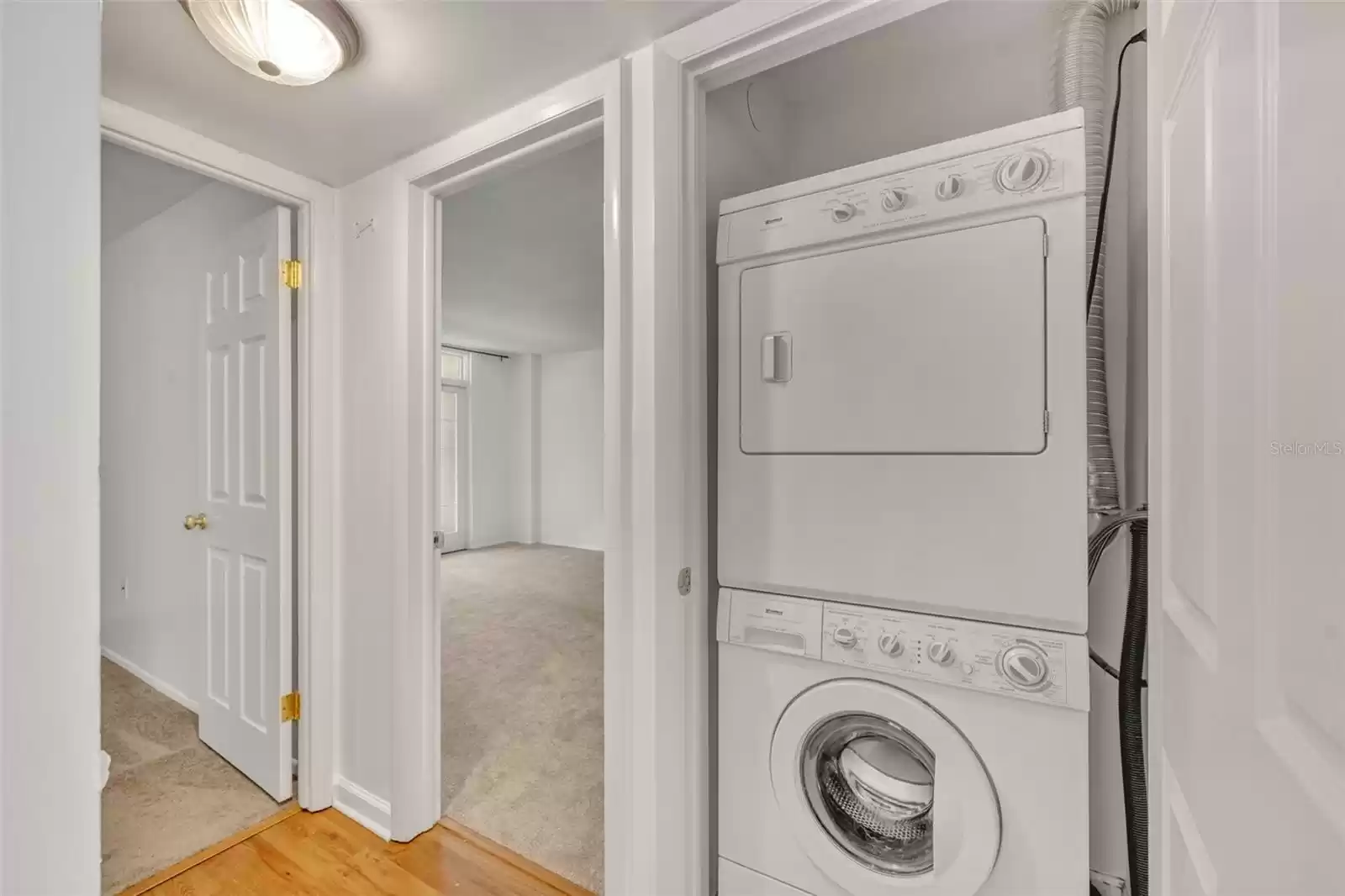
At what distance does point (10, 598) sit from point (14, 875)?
7.3 inches

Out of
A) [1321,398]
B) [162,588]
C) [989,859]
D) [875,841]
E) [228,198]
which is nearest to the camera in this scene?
[1321,398]

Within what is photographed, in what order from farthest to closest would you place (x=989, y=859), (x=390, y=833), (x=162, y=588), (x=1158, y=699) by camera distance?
(x=162, y=588)
(x=390, y=833)
(x=989, y=859)
(x=1158, y=699)

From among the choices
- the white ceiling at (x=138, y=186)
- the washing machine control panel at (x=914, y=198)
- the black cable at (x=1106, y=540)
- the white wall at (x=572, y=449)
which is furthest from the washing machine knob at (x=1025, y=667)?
the white wall at (x=572, y=449)

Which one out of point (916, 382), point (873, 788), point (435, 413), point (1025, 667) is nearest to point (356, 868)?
point (435, 413)

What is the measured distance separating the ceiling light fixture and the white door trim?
43 centimetres

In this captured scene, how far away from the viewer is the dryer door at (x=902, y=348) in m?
1.17

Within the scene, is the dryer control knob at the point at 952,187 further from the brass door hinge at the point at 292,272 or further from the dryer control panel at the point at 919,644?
the brass door hinge at the point at 292,272

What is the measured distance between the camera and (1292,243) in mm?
391

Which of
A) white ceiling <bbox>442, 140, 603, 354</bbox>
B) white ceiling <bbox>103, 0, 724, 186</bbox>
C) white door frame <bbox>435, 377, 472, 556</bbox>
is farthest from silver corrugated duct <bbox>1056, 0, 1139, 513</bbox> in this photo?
white door frame <bbox>435, 377, 472, 556</bbox>

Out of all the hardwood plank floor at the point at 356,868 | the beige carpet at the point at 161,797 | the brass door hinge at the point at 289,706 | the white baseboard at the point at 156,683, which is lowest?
the hardwood plank floor at the point at 356,868

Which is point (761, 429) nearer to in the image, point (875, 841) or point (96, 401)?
point (875, 841)

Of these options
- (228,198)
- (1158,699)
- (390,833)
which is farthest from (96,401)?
(228,198)

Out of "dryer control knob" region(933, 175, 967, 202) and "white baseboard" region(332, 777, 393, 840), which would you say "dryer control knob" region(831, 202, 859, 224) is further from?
"white baseboard" region(332, 777, 393, 840)

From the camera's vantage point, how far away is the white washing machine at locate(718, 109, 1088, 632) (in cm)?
114
